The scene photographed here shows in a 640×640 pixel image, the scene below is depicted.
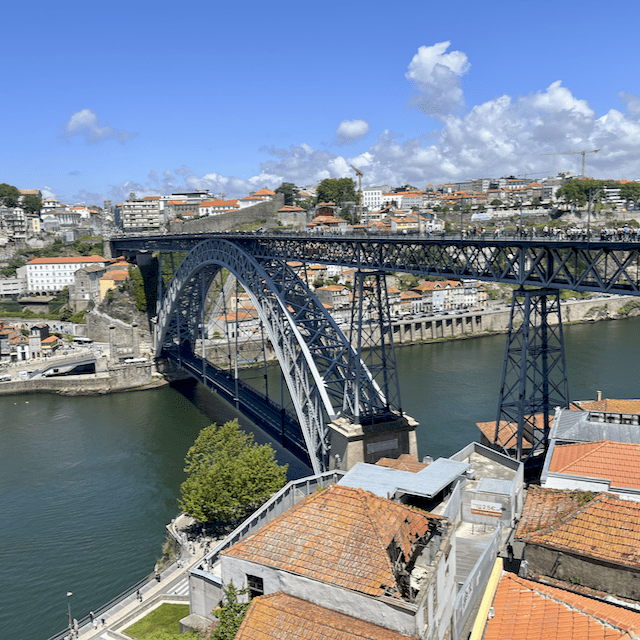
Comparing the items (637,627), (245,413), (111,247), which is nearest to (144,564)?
(245,413)

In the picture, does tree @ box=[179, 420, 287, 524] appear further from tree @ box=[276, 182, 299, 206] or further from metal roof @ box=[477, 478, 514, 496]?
tree @ box=[276, 182, 299, 206]

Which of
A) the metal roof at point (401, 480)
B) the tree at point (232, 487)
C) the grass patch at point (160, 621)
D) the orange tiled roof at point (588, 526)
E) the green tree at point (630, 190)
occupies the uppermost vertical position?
the green tree at point (630, 190)

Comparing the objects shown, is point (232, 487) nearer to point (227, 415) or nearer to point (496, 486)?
point (496, 486)

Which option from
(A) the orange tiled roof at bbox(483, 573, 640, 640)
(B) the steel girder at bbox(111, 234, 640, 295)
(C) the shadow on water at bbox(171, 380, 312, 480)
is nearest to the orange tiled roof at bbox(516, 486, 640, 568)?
(A) the orange tiled roof at bbox(483, 573, 640, 640)

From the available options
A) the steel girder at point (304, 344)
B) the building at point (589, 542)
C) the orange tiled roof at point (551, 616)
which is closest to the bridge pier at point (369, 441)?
the steel girder at point (304, 344)

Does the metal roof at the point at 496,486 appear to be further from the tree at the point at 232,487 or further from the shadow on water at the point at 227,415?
the shadow on water at the point at 227,415

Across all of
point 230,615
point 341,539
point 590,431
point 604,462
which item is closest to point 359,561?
point 341,539
